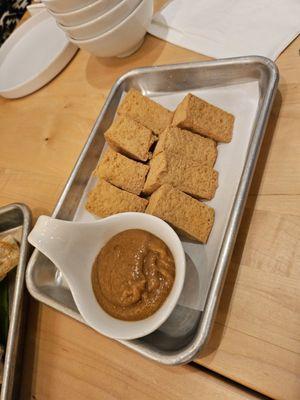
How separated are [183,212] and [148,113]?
396 mm

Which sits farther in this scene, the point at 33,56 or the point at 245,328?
the point at 33,56

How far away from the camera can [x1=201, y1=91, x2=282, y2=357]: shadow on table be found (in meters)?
0.89

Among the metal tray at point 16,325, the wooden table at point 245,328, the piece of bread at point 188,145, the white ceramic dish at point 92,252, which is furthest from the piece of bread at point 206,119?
the metal tray at point 16,325

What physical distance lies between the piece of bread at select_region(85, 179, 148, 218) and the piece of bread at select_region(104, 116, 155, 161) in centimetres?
13

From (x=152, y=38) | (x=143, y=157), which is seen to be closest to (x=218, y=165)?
(x=143, y=157)

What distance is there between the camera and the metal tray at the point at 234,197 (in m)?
0.86

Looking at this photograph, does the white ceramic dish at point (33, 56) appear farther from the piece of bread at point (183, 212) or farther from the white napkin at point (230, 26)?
the piece of bread at point (183, 212)

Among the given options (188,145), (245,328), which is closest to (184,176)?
(188,145)

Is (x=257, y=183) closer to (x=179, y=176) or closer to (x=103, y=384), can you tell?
(x=179, y=176)

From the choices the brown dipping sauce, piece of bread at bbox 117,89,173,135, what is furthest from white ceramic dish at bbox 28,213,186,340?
piece of bread at bbox 117,89,173,135

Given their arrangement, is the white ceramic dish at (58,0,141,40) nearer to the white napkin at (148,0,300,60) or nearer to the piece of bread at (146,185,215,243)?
the white napkin at (148,0,300,60)

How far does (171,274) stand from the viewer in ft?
2.90

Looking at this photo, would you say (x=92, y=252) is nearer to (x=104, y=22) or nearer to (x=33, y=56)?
(x=104, y=22)

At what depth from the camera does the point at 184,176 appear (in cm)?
108
